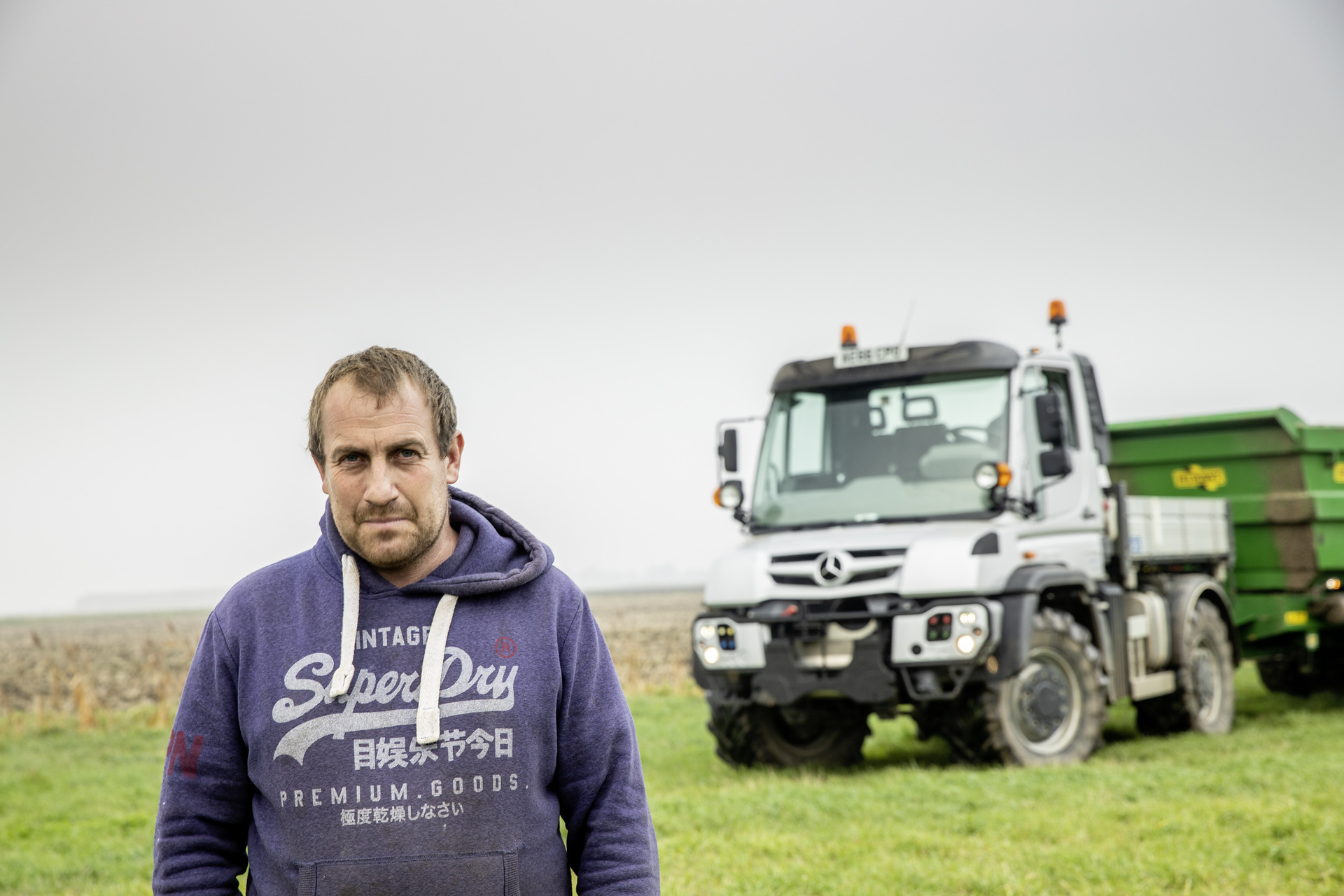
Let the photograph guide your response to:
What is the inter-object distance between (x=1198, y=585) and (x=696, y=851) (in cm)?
625

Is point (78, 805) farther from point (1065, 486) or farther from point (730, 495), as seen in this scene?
point (1065, 486)

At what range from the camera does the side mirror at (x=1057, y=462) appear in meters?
9.17

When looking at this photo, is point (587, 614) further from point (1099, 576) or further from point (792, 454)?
point (1099, 576)

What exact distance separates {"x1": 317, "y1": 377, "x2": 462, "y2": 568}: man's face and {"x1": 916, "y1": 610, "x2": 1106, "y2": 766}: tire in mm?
6829

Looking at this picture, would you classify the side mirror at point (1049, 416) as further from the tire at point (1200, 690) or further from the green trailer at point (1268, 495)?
the green trailer at point (1268, 495)

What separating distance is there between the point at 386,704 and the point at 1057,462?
750cm

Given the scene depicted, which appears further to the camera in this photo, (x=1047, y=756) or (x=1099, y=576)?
(x=1099, y=576)

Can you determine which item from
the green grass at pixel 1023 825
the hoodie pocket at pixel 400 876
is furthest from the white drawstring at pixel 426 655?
the green grass at pixel 1023 825

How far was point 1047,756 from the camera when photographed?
913 centimetres

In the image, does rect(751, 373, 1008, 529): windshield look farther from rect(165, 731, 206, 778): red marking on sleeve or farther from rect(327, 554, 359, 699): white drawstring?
rect(165, 731, 206, 778): red marking on sleeve

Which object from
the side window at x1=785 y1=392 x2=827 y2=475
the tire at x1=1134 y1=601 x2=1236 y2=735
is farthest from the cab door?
the tire at x1=1134 y1=601 x2=1236 y2=735

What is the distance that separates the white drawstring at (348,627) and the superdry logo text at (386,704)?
23 millimetres

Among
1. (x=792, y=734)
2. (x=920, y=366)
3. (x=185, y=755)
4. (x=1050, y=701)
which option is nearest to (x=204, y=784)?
(x=185, y=755)

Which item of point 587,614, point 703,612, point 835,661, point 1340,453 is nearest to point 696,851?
point 835,661
